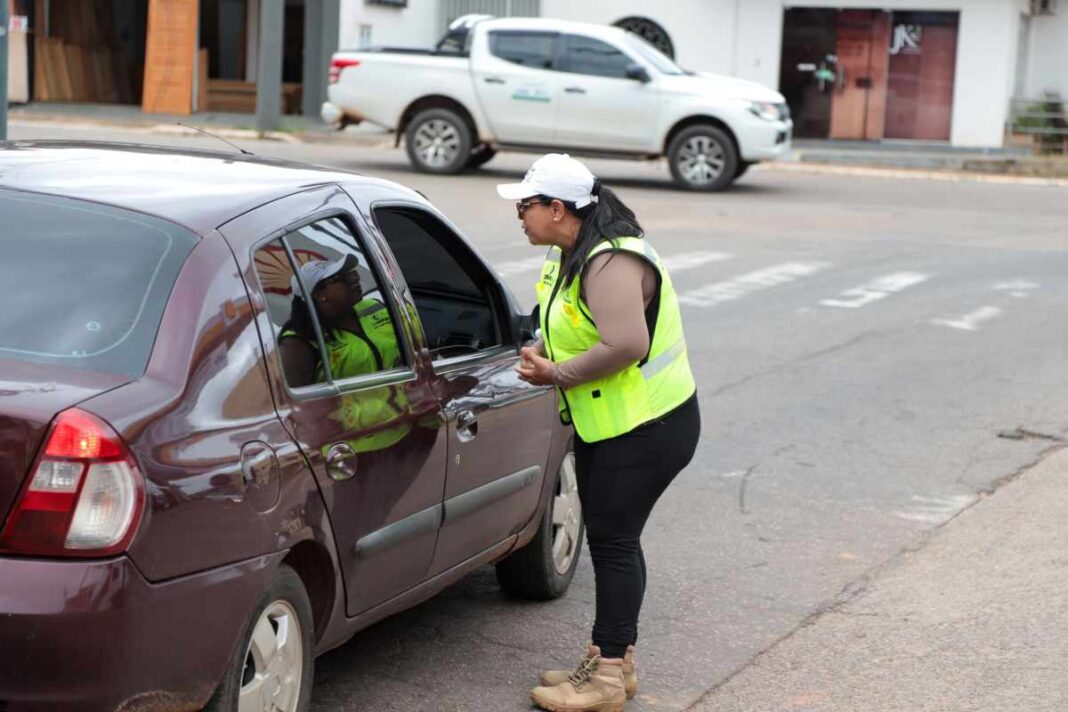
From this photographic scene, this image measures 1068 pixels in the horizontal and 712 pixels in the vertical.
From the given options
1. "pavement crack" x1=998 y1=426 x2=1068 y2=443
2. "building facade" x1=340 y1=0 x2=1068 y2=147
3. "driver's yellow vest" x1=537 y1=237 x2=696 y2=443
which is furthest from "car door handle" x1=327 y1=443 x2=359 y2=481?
"building facade" x1=340 y1=0 x2=1068 y2=147

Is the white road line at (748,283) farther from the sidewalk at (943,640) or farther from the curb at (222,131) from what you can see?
the curb at (222,131)

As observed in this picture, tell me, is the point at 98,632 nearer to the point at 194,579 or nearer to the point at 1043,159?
the point at 194,579

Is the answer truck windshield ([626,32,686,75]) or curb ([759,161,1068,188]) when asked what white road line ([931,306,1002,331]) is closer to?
truck windshield ([626,32,686,75])

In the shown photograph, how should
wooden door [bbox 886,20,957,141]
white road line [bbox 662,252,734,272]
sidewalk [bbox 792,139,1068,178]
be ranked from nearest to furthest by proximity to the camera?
1. white road line [bbox 662,252,734,272]
2. sidewalk [bbox 792,139,1068,178]
3. wooden door [bbox 886,20,957,141]

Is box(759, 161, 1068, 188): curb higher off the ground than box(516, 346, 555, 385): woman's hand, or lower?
higher

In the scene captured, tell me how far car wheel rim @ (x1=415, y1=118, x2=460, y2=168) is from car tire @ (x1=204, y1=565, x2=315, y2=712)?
1754cm

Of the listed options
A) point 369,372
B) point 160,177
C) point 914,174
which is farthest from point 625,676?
point 914,174

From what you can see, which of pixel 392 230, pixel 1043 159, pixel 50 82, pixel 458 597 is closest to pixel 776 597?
pixel 458 597

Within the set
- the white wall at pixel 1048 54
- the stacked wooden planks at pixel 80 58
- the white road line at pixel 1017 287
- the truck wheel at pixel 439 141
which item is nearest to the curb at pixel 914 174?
the truck wheel at pixel 439 141

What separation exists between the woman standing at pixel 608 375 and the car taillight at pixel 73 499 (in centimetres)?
157

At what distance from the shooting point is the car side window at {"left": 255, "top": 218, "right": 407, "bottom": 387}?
4223mm

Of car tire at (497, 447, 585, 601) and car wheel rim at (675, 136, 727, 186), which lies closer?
car tire at (497, 447, 585, 601)

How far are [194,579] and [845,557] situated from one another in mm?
3852

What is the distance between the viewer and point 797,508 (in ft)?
25.2
